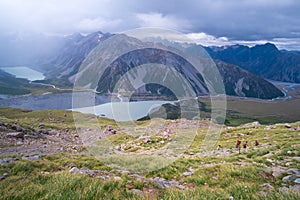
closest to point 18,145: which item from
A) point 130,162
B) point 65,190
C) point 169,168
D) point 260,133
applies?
point 130,162

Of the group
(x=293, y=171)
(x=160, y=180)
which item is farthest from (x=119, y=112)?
(x=293, y=171)

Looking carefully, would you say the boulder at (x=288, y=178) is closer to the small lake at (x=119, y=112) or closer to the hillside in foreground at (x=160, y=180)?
the hillside in foreground at (x=160, y=180)

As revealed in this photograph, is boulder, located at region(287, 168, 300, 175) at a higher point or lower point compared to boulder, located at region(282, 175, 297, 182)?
lower

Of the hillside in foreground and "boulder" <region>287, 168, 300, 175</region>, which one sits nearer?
the hillside in foreground

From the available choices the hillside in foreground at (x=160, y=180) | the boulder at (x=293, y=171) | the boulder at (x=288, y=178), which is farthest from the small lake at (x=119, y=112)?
the boulder at (x=288, y=178)

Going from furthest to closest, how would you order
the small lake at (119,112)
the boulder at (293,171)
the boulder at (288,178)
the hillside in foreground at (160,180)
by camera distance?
1. the small lake at (119,112)
2. the boulder at (293,171)
3. the boulder at (288,178)
4. the hillside in foreground at (160,180)

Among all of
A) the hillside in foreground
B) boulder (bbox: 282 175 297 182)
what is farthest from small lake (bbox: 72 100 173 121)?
boulder (bbox: 282 175 297 182)

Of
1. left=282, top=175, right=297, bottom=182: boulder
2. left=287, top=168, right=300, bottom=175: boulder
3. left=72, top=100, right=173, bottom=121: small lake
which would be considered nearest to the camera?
left=282, top=175, right=297, bottom=182: boulder

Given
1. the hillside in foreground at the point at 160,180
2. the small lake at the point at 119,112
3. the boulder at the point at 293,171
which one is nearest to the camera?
the hillside in foreground at the point at 160,180

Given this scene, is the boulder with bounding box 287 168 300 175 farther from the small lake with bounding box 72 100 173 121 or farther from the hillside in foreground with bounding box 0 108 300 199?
the small lake with bounding box 72 100 173 121

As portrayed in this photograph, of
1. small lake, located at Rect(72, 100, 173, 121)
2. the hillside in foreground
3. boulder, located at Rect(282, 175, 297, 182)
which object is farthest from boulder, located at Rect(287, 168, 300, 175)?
small lake, located at Rect(72, 100, 173, 121)

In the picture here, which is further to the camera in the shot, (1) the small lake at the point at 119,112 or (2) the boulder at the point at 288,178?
(1) the small lake at the point at 119,112

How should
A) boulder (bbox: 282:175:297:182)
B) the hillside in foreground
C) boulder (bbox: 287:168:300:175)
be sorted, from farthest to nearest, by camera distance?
1. boulder (bbox: 287:168:300:175)
2. boulder (bbox: 282:175:297:182)
3. the hillside in foreground
